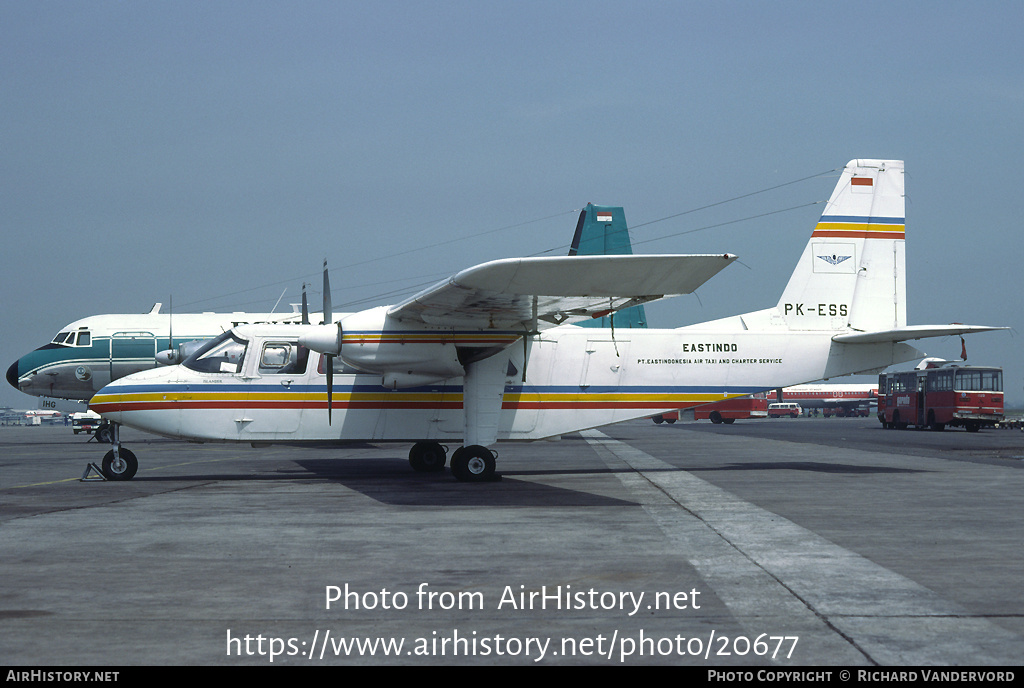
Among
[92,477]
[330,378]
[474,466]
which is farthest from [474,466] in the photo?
[92,477]

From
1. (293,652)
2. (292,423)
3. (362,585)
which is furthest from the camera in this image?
(292,423)

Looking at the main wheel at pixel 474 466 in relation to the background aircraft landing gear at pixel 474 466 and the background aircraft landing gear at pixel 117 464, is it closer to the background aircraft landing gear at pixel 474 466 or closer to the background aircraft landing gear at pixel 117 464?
the background aircraft landing gear at pixel 474 466

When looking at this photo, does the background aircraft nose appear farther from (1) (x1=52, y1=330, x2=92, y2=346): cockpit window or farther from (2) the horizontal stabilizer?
(2) the horizontal stabilizer

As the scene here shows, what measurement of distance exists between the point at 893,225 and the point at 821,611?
617 inches

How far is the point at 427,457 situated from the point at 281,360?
3.86 m

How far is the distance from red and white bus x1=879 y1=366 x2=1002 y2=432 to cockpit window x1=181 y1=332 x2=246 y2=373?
143 ft

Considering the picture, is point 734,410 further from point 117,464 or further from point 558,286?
point 558,286

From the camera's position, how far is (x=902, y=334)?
60.6 feet

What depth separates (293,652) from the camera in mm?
5395

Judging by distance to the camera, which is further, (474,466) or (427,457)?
(427,457)

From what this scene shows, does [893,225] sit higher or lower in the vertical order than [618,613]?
higher
